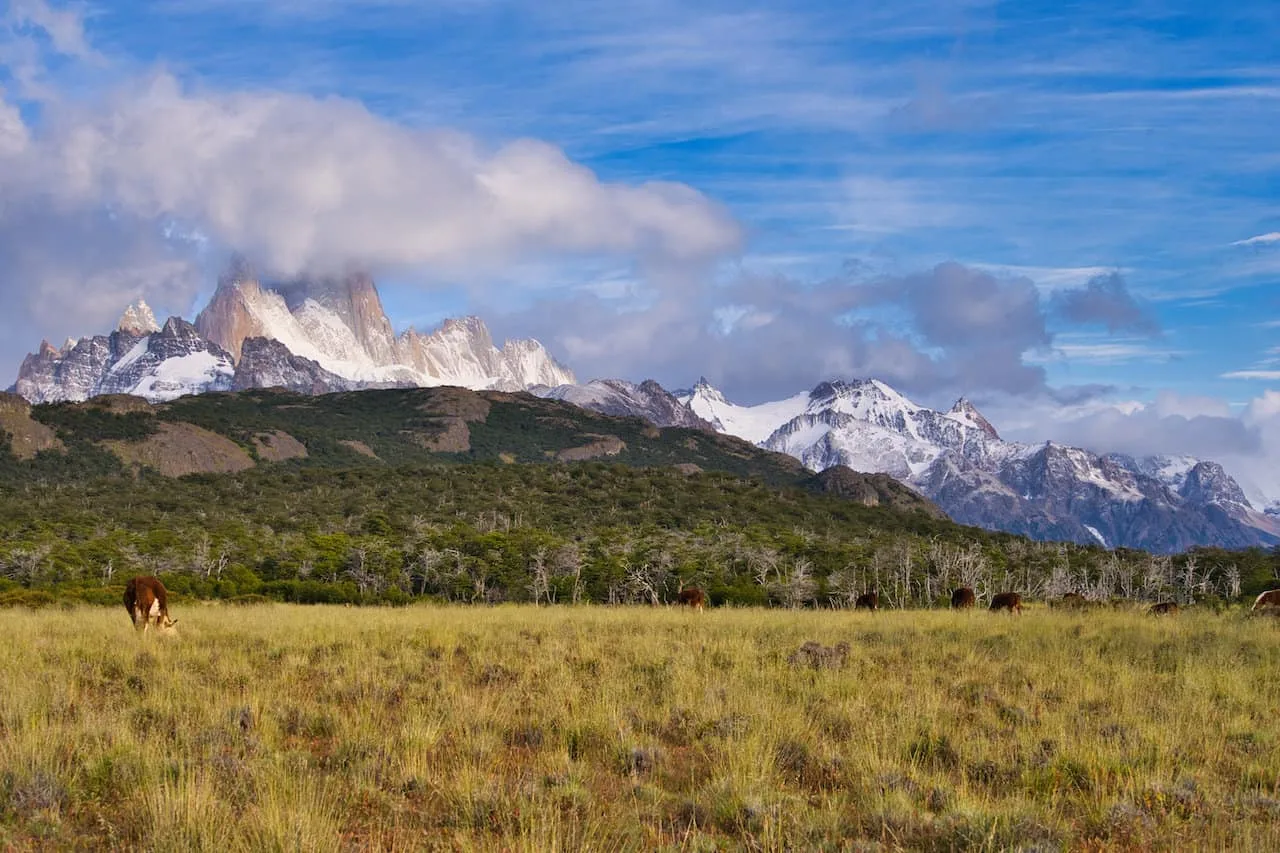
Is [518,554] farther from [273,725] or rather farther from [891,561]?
[273,725]

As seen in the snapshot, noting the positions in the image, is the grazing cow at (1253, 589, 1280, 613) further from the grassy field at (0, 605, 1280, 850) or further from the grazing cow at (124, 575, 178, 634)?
the grazing cow at (124, 575, 178, 634)

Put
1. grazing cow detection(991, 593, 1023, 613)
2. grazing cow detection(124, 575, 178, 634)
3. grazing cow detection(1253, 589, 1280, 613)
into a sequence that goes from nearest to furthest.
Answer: grazing cow detection(124, 575, 178, 634), grazing cow detection(1253, 589, 1280, 613), grazing cow detection(991, 593, 1023, 613)

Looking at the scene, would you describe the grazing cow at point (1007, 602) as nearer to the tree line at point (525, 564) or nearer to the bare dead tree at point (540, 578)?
the tree line at point (525, 564)

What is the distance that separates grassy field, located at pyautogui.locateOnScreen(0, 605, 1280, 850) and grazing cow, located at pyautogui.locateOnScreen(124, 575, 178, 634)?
57.5 inches

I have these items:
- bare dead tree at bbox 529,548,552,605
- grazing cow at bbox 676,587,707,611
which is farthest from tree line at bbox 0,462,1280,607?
grazing cow at bbox 676,587,707,611

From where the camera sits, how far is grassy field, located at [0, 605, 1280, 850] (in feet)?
22.1

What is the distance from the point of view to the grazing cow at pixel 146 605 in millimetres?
17406

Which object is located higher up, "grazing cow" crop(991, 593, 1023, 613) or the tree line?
"grazing cow" crop(991, 593, 1023, 613)

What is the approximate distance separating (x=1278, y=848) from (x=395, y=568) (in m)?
92.4

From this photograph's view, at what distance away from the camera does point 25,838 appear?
647 cm

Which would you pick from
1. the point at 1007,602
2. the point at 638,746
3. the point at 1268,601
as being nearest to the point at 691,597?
the point at 1007,602

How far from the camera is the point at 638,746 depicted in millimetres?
8914

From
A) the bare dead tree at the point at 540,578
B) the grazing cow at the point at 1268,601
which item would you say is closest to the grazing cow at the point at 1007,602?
the grazing cow at the point at 1268,601

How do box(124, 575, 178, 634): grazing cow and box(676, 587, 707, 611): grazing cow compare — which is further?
box(676, 587, 707, 611): grazing cow
